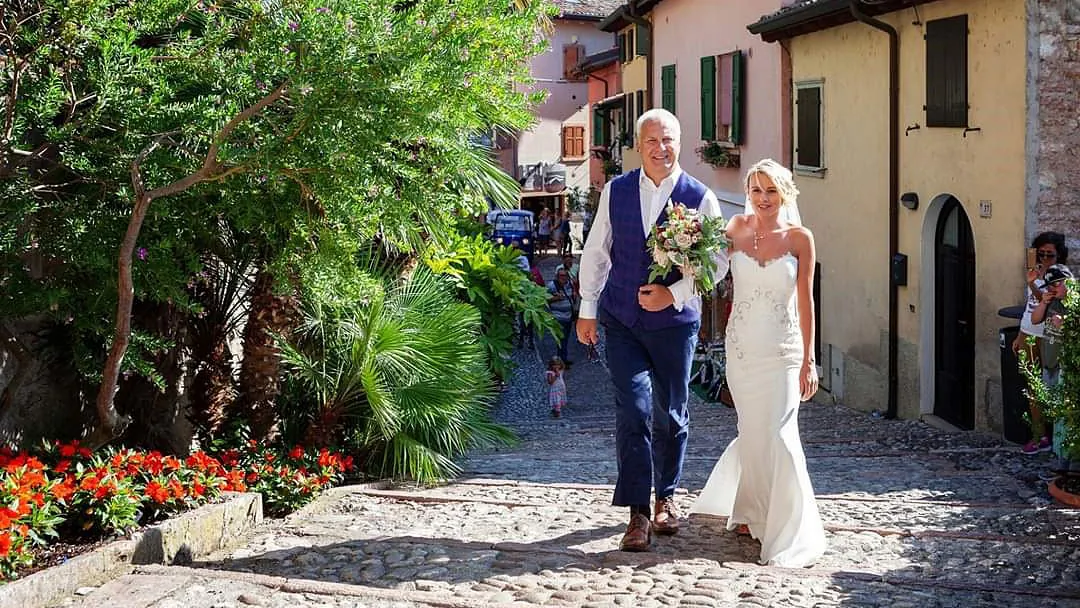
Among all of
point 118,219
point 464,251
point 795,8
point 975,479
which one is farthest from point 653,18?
point 118,219

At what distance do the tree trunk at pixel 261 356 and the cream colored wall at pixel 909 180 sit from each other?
651 centimetres

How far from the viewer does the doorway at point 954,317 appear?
1281 centimetres

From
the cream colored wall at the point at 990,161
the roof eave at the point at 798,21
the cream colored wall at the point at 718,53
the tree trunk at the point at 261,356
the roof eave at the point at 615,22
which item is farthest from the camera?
the roof eave at the point at 615,22

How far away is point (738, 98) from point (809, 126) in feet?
12.3

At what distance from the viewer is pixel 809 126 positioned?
1769cm

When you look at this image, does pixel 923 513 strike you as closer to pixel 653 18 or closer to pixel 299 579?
pixel 299 579

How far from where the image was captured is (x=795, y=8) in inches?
664

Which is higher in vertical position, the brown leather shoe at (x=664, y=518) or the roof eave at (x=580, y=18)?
the roof eave at (x=580, y=18)

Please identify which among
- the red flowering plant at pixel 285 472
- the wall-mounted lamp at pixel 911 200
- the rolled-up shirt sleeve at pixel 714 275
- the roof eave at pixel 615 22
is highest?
the roof eave at pixel 615 22

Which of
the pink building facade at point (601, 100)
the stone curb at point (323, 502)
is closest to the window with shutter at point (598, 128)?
the pink building facade at point (601, 100)

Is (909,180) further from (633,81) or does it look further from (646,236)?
(633,81)

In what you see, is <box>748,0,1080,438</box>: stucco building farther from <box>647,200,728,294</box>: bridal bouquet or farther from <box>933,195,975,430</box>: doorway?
<box>647,200,728,294</box>: bridal bouquet

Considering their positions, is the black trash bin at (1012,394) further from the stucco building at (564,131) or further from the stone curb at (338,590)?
the stucco building at (564,131)

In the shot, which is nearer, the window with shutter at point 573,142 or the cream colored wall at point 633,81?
the cream colored wall at point 633,81
